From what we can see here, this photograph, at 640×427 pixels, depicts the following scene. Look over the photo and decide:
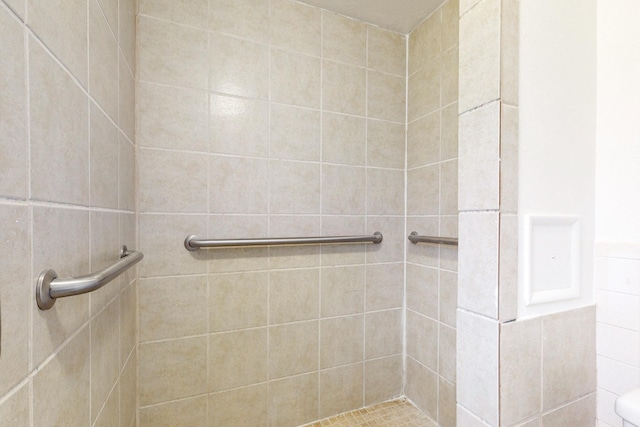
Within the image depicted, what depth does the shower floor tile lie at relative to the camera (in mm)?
1240

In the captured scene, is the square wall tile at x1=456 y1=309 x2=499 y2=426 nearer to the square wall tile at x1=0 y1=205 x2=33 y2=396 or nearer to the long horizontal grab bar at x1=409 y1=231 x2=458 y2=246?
the long horizontal grab bar at x1=409 y1=231 x2=458 y2=246

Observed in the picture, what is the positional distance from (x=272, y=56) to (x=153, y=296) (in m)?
1.10

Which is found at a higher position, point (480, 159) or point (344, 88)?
point (344, 88)

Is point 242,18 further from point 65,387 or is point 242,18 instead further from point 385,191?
point 65,387

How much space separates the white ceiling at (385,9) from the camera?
123 centimetres

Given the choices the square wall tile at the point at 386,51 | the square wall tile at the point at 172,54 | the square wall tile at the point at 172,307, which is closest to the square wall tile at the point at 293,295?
the square wall tile at the point at 172,307

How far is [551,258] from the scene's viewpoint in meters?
0.58

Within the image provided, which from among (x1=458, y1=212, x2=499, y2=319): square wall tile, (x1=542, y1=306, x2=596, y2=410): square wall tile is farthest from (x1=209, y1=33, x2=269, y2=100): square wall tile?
(x1=542, y1=306, x2=596, y2=410): square wall tile

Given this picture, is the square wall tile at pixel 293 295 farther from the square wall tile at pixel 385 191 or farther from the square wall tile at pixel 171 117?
the square wall tile at pixel 171 117

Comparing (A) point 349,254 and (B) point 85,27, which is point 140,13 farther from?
(A) point 349,254

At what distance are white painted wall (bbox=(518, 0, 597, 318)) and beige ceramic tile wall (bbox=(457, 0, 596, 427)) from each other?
0.11ft

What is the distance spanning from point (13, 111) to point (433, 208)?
1.32 m

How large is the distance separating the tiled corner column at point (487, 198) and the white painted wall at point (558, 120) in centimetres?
4

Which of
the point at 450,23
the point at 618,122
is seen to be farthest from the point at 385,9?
the point at 618,122
